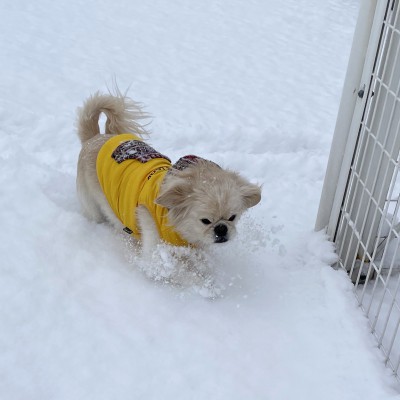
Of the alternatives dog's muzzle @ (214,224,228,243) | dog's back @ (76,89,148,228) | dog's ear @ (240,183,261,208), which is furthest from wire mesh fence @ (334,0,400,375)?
dog's back @ (76,89,148,228)

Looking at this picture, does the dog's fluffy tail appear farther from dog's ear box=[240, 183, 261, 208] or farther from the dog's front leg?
dog's ear box=[240, 183, 261, 208]

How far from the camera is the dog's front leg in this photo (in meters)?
2.82

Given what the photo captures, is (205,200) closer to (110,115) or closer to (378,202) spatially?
(378,202)

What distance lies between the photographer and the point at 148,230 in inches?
111

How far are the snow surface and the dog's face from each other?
1.16ft

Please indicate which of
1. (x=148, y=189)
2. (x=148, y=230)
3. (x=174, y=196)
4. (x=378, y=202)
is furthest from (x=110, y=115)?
(x=378, y=202)

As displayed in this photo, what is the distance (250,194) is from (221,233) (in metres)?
0.23

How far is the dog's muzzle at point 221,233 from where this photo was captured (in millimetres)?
2633

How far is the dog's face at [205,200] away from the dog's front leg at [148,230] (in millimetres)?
154

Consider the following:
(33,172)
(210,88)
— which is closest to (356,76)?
(33,172)

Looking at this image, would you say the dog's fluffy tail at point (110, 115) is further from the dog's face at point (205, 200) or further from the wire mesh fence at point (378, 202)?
the wire mesh fence at point (378, 202)

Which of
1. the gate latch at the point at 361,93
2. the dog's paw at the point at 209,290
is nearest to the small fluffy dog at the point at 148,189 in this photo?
the dog's paw at the point at 209,290

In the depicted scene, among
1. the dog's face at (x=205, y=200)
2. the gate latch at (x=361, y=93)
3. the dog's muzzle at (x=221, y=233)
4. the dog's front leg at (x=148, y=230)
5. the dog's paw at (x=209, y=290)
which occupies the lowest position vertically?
the dog's paw at (x=209, y=290)

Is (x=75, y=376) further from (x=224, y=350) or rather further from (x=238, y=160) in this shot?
(x=238, y=160)
